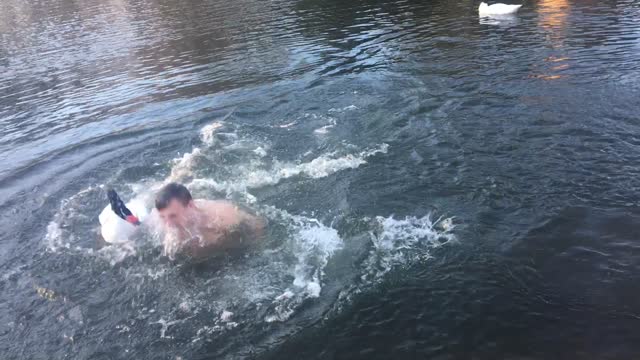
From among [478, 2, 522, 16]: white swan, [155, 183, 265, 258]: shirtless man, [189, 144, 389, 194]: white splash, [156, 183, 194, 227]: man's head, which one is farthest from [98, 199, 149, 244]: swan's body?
[478, 2, 522, 16]: white swan

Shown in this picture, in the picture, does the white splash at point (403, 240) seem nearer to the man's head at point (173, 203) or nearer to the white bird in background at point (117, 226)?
the man's head at point (173, 203)

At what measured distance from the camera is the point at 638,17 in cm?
1859

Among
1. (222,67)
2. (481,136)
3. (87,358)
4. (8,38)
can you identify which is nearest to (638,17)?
(481,136)

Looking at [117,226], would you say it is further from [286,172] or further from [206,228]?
[286,172]

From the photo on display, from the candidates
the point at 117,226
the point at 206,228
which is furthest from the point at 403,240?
the point at 117,226

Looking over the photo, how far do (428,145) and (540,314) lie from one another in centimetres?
475

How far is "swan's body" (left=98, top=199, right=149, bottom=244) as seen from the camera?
7.62m

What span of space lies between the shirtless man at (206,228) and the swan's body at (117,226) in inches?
27.4

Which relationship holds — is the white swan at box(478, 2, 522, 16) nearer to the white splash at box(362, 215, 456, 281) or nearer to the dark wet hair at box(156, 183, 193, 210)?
the white splash at box(362, 215, 456, 281)

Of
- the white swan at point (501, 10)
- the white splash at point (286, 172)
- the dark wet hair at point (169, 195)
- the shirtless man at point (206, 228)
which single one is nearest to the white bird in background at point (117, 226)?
the shirtless man at point (206, 228)

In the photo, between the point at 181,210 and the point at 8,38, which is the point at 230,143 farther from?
the point at 8,38

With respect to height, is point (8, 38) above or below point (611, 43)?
above

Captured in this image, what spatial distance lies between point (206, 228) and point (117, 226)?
1.56m

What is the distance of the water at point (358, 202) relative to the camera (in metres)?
5.79
